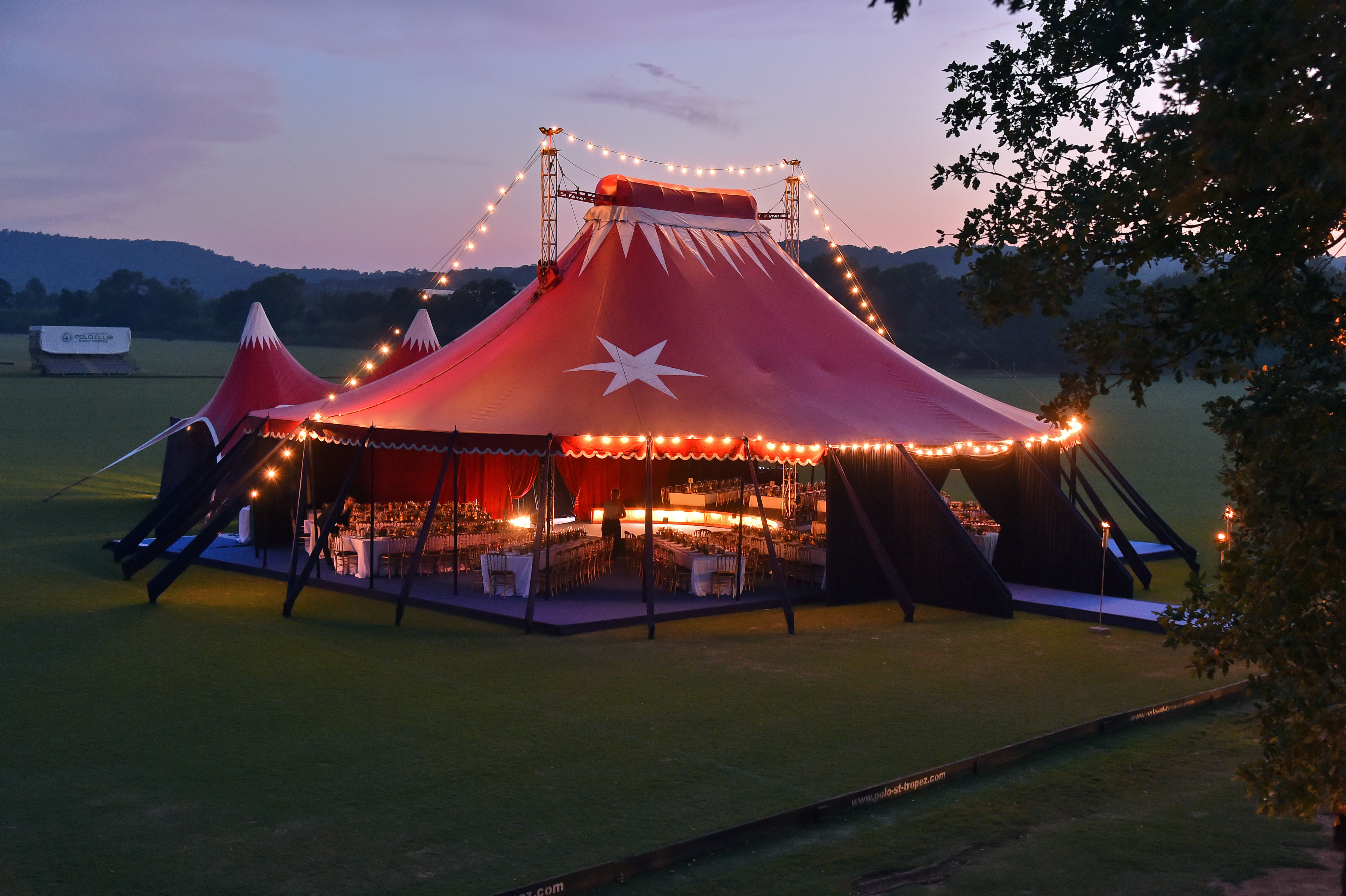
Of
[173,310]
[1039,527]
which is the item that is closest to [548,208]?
[1039,527]

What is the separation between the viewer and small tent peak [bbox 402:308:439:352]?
18297 millimetres

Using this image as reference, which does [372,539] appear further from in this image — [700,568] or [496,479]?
[496,479]

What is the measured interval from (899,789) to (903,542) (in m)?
5.90

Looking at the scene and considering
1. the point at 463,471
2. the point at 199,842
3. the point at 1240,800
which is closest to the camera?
the point at 199,842

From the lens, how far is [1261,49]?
10.0 ft

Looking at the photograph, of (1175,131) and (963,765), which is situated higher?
(1175,131)

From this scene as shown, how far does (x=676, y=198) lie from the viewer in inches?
544

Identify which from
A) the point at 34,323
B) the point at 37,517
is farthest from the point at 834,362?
the point at 34,323

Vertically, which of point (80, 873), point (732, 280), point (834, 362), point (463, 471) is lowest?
point (80, 873)

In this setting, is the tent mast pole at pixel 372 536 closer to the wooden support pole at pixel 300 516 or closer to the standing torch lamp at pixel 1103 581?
the wooden support pole at pixel 300 516

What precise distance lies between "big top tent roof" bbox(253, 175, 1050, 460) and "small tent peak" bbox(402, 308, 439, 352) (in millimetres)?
4056

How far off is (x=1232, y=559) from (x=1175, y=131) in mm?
1509

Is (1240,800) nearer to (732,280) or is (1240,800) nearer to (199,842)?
(199,842)

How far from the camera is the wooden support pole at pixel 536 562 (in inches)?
406
